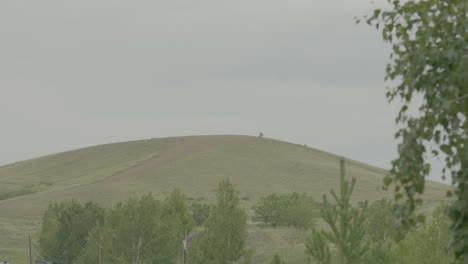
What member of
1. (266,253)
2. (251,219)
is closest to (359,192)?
(251,219)

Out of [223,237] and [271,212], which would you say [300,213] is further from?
[223,237]

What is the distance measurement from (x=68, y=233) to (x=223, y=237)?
85.3 ft

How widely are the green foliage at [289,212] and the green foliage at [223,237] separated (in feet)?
119

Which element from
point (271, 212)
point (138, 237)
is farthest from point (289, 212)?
point (138, 237)

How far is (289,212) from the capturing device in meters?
126

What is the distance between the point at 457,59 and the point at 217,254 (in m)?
74.9

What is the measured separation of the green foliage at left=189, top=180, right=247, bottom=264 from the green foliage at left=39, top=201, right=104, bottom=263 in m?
19.7

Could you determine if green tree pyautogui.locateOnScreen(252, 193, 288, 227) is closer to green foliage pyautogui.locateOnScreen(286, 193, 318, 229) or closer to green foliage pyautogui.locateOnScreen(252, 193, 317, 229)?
green foliage pyautogui.locateOnScreen(252, 193, 317, 229)

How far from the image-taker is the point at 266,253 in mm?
107750

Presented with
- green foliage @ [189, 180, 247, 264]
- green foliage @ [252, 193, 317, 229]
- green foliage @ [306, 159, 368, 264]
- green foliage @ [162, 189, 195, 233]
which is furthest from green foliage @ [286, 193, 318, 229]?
green foliage @ [306, 159, 368, 264]

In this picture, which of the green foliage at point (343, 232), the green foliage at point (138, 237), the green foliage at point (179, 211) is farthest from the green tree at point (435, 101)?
the green foliage at point (179, 211)

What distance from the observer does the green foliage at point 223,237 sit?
85.3 meters

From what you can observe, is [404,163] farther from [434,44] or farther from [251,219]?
[251,219]

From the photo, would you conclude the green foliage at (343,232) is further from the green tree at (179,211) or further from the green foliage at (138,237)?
the green tree at (179,211)
